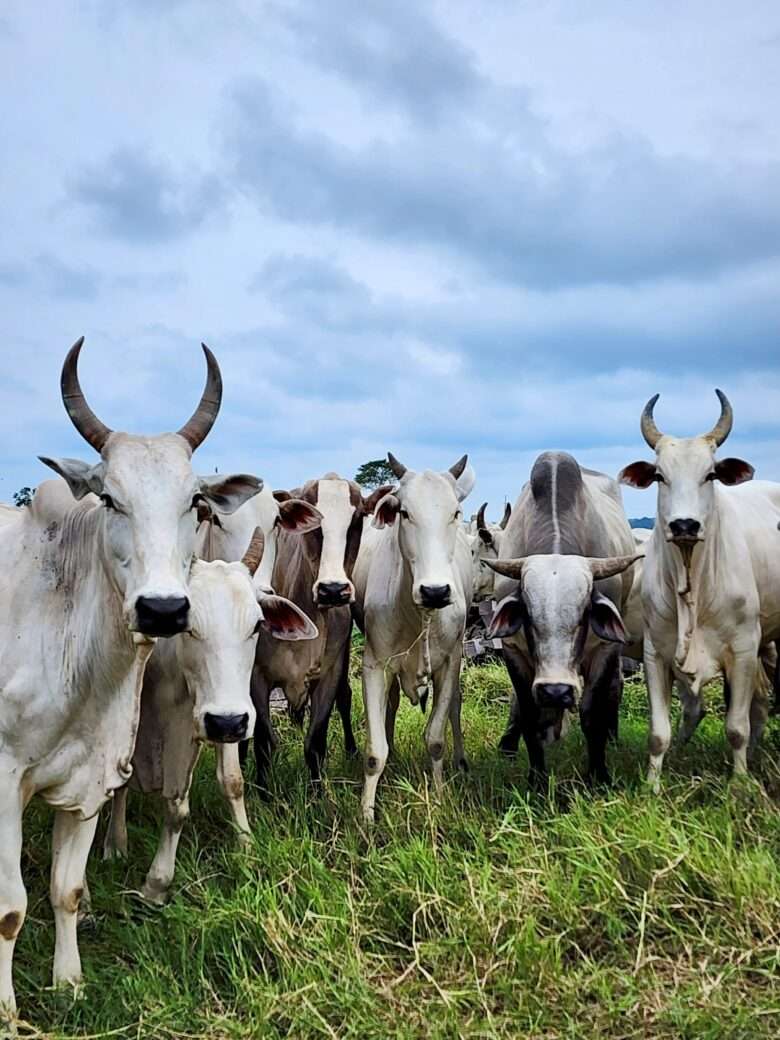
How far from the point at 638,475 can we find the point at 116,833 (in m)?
3.31

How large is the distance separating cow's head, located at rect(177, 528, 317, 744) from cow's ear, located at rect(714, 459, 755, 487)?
2535 mm

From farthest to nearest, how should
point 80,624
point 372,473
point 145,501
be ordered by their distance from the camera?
1. point 372,473
2. point 80,624
3. point 145,501

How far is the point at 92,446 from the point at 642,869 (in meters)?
2.64

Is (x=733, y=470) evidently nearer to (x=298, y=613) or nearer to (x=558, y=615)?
(x=558, y=615)

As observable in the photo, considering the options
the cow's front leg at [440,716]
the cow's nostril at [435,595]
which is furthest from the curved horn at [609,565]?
the cow's front leg at [440,716]

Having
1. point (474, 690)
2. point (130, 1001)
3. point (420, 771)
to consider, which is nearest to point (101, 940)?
point (130, 1001)

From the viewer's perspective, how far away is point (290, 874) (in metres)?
4.49

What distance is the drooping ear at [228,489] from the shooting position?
3.96m

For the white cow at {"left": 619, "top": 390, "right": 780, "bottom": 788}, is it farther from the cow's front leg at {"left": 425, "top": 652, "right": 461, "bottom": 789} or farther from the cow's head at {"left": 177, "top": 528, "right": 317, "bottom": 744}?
the cow's head at {"left": 177, "top": 528, "right": 317, "bottom": 744}

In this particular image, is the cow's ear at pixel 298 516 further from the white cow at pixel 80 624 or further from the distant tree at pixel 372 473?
the distant tree at pixel 372 473

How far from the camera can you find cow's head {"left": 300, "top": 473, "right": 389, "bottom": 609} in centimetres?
575

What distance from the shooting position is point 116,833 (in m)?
5.23

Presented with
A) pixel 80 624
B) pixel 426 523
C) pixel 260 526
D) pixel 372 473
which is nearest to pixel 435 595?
pixel 426 523

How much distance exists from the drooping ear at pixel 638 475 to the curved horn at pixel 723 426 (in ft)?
1.15
